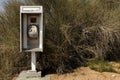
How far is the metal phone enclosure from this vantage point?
892 centimetres

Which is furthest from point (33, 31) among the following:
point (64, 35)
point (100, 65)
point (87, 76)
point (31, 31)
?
point (100, 65)

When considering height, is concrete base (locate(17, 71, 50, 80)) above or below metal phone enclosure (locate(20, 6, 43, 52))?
below

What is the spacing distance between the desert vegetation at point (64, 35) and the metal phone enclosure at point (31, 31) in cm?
67

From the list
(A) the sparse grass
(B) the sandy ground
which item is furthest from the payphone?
(A) the sparse grass

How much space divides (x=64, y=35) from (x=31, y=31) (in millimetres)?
1267

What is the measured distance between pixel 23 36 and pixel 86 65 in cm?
250

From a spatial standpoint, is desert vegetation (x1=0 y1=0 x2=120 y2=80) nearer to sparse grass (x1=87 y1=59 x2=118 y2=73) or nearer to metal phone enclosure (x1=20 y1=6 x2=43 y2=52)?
sparse grass (x1=87 y1=59 x2=118 y2=73)

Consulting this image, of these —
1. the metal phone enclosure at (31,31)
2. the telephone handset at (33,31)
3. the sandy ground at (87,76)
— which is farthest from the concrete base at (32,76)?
the telephone handset at (33,31)

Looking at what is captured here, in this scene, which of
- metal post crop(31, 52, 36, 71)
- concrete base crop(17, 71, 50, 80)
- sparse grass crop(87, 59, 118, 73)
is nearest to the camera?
concrete base crop(17, 71, 50, 80)

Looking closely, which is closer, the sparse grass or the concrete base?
the concrete base

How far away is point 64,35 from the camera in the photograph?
9.73m

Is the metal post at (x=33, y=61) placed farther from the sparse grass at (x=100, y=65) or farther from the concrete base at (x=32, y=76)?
the sparse grass at (x=100, y=65)

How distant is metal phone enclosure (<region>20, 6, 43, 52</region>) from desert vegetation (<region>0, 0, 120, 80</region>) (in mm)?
670

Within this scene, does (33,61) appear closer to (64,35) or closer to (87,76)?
(64,35)
